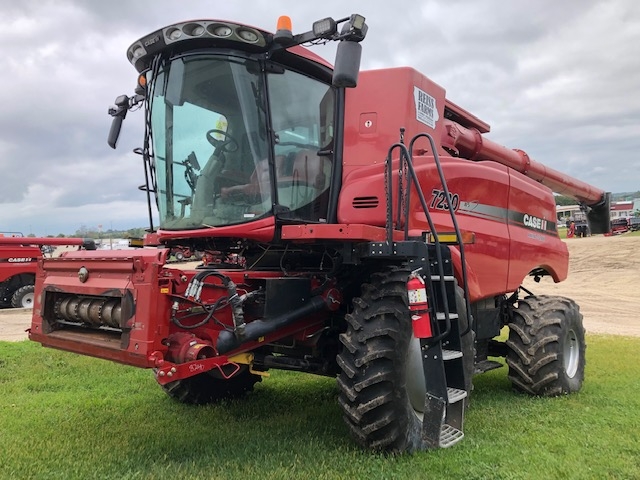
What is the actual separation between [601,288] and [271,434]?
779 inches

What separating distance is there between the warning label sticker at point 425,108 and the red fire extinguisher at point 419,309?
6.49 feet

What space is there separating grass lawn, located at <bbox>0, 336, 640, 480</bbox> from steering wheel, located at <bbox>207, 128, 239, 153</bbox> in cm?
223

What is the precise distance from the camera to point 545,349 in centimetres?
589

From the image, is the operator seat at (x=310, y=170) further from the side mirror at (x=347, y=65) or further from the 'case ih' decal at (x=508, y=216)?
the 'case ih' decal at (x=508, y=216)

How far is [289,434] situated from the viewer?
4559 millimetres

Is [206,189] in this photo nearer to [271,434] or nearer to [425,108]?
[271,434]

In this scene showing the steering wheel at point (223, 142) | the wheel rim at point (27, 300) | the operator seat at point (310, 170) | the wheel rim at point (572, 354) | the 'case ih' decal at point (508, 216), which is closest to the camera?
the steering wheel at point (223, 142)

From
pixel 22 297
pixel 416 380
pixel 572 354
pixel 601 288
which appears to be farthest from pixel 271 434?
pixel 601 288

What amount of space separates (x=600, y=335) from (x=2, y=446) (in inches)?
396

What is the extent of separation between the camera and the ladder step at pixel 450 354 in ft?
13.5

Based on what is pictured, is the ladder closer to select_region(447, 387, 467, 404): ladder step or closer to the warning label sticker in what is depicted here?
select_region(447, 387, 467, 404): ladder step

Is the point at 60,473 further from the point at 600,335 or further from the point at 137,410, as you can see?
the point at 600,335

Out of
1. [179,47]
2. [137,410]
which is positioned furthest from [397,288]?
[137,410]

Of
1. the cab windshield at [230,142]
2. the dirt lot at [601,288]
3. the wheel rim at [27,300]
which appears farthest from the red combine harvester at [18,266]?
the cab windshield at [230,142]
